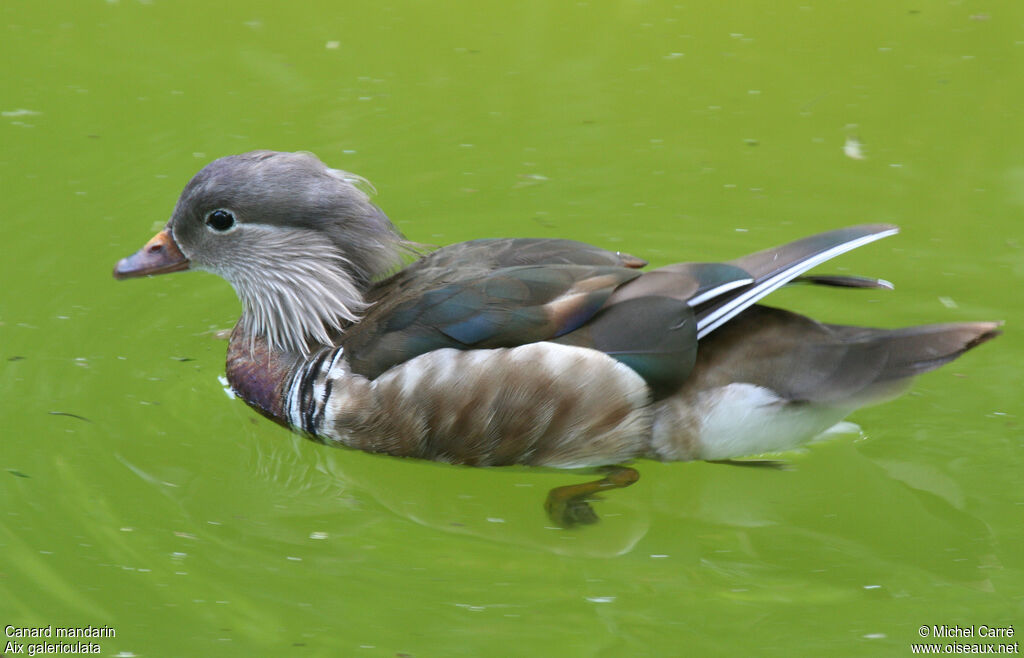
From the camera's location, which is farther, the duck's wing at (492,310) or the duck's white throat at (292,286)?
the duck's white throat at (292,286)

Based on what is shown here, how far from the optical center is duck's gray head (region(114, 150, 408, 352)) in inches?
191

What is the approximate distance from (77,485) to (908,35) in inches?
219

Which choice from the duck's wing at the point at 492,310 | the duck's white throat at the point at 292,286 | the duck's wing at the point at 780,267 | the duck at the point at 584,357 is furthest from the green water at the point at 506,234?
the duck's wing at the point at 780,267

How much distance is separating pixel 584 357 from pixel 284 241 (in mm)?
1361

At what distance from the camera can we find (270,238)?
5004 millimetres

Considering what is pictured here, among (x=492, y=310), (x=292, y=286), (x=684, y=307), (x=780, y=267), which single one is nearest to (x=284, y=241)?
(x=292, y=286)

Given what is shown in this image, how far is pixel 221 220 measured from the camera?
4938mm

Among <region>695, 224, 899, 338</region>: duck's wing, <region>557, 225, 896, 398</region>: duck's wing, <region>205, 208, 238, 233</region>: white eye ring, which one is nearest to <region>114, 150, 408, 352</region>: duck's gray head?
<region>205, 208, 238, 233</region>: white eye ring

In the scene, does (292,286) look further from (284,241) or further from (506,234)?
(506,234)

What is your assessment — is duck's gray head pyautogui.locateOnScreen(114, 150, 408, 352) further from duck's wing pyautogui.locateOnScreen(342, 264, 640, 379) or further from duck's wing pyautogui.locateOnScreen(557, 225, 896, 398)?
duck's wing pyautogui.locateOnScreen(557, 225, 896, 398)

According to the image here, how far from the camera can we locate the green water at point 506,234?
13.0 ft

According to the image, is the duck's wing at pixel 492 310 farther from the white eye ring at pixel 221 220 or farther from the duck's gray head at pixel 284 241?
the white eye ring at pixel 221 220

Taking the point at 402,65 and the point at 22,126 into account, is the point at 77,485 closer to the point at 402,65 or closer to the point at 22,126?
the point at 22,126

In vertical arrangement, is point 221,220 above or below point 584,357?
above
